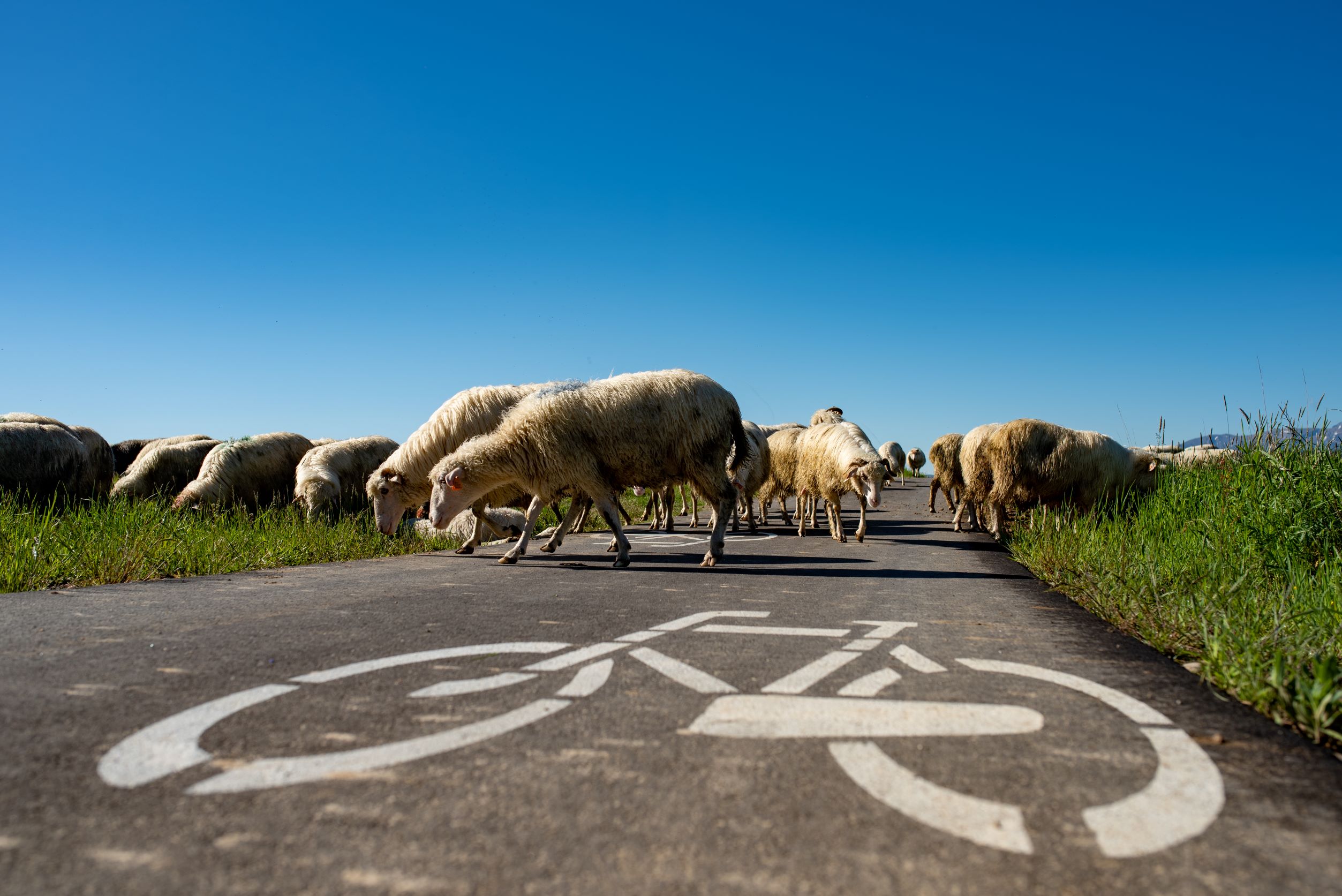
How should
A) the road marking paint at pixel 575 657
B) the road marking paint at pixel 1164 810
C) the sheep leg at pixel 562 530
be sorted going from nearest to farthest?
the road marking paint at pixel 1164 810 → the road marking paint at pixel 575 657 → the sheep leg at pixel 562 530

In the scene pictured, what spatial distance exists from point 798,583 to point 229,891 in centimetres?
536

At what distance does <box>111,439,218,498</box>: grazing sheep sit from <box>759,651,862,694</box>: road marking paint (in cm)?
1772

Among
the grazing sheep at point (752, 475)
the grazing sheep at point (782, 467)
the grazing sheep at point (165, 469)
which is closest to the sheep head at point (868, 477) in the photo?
the grazing sheep at point (782, 467)

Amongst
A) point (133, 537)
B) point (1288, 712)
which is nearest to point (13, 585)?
point (133, 537)

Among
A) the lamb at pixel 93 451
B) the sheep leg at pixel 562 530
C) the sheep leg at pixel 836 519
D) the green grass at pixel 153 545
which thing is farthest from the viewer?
the lamb at pixel 93 451

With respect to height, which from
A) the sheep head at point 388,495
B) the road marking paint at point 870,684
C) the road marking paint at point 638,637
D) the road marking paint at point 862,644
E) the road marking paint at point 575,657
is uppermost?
the sheep head at point 388,495

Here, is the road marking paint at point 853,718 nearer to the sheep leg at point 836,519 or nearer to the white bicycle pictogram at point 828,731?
the white bicycle pictogram at point 828,731

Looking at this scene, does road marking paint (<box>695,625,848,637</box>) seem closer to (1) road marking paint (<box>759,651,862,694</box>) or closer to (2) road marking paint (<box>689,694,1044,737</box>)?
(1) road marking paint (<box>759,651,862,694</box>)

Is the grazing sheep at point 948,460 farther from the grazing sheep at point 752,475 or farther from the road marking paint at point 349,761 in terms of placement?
the road marking paint at point 349,761

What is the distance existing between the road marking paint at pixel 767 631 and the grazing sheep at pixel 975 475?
9443 mm

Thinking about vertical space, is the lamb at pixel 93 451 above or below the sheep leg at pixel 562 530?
above

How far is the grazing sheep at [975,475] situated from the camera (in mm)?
12781

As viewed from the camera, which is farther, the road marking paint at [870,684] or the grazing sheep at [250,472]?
the grazing sheep at [250,472]

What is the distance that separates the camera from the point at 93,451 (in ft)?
49.5
